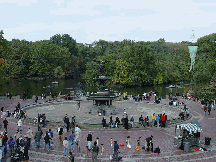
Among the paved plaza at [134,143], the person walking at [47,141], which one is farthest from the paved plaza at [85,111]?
the person walking at [47,141]

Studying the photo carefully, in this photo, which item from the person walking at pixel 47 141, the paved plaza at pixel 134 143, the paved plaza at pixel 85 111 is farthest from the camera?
the paved plaza at pixel 85 111

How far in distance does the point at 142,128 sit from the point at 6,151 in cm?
1415

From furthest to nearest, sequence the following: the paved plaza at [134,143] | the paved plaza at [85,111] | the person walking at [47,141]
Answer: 1. the paved plaza at [85,111]
2. the person walking at [47,141]
3. the paved plaza at [134,143]

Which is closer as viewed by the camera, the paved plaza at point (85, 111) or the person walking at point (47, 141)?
the person walking at point (47, 141)

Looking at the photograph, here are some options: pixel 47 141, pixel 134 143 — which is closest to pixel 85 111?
pixel 134 143

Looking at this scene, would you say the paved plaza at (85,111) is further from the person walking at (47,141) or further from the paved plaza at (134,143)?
the person walking at (47,141)

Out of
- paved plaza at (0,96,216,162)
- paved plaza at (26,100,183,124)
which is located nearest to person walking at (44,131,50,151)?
paved plaza at (0,96,216,162)

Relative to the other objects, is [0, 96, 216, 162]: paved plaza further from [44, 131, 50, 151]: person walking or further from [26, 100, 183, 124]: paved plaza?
[44, 131, 50, 151]: person walking

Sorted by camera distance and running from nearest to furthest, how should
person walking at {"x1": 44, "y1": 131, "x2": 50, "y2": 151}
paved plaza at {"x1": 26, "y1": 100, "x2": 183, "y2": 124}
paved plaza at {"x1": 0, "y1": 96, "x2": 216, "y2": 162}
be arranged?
paved plaza at {"x1": 0, "y1": 96, "x2": 216, "y2": 162}, person walking at {"x1": 44, "y1": 131, "x2": 50, "y2": 151}, paved plaza at {"x1": 26, "y1": 100, "x2": 183, "y2": 124}

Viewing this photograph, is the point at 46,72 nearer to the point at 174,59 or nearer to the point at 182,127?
the point at 174,59

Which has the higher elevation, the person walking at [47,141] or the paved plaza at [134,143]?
the person walking at [47,141]

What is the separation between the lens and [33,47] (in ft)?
364

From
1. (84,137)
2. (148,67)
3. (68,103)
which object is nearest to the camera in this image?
(84,137)

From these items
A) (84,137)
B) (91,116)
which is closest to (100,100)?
(91,116)
